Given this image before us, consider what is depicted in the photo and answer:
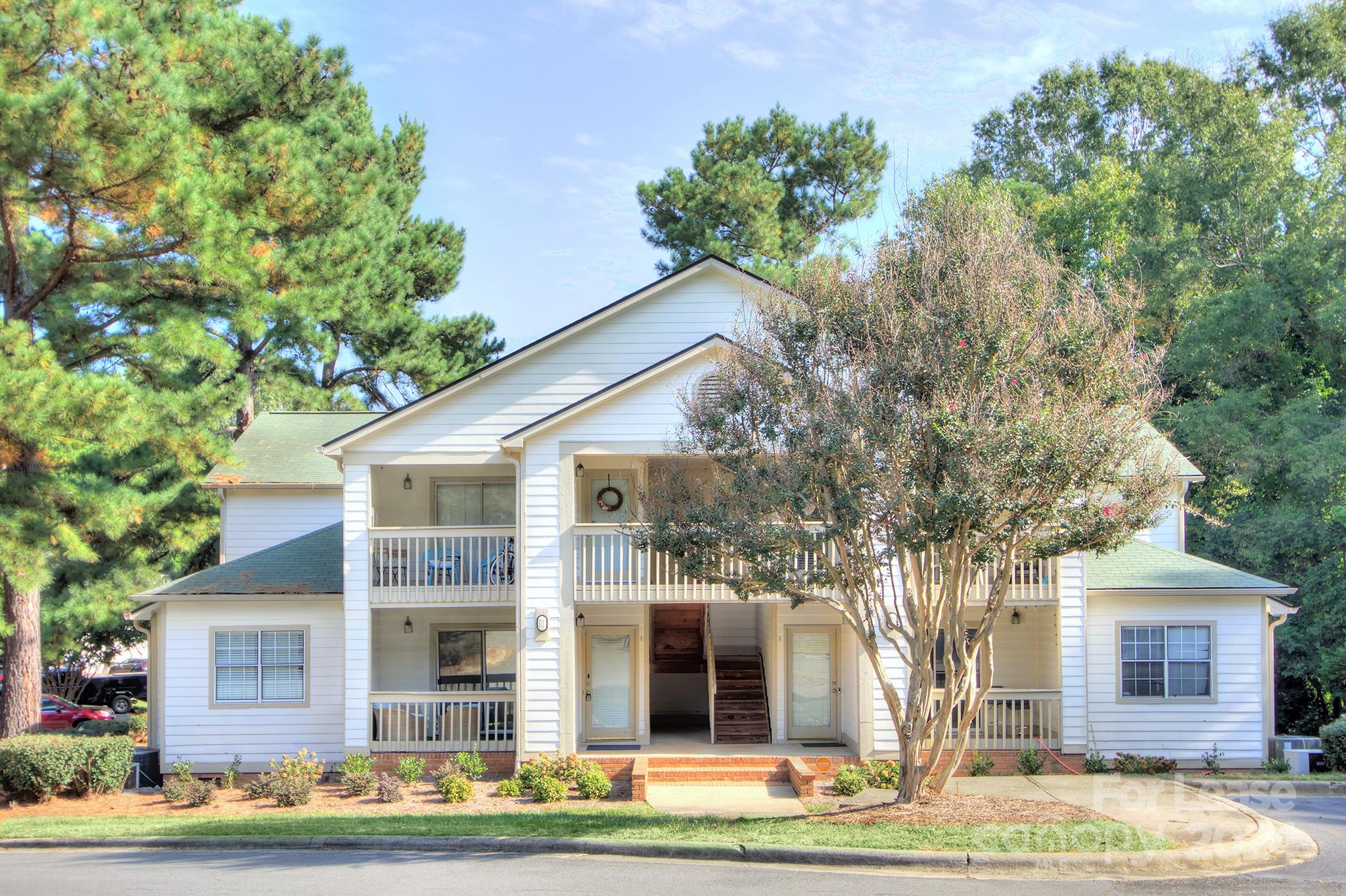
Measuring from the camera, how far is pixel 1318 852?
11.7 meters

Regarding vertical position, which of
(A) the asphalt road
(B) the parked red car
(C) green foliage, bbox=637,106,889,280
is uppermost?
(C) green foliage, bbox=637,106,889,280

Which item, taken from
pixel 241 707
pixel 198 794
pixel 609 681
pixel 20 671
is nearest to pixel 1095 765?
→ pixel 609 681

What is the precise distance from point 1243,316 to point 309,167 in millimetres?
22640

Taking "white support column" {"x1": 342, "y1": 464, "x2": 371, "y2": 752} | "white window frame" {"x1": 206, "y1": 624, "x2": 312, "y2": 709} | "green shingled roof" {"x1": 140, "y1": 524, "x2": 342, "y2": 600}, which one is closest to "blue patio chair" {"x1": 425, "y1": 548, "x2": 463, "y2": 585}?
"white support column" {"x1": 342, "y1": 464, "x2": 371, "y2": 752}

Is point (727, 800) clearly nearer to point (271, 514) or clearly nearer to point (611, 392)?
point (611, 392)

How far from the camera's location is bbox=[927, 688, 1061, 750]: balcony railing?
1748cm

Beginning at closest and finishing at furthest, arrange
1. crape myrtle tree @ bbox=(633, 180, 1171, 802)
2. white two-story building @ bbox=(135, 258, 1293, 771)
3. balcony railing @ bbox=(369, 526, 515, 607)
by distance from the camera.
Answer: crape myrtle tree @ bbox=(633, 180, 1171, 802) → white two-story building @ bbox=(135, 258, 1293, 771) → balcony railing @ bbox=(369, 526, 515, 607)

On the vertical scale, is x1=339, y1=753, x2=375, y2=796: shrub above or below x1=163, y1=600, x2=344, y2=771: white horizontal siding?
below

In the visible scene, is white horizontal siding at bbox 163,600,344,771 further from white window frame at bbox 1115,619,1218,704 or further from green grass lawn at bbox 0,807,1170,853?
white window frame at bbox 1115,619,1218,704

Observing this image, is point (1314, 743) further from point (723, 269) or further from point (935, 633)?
point (723, 269)

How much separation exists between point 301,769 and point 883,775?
8.82 m

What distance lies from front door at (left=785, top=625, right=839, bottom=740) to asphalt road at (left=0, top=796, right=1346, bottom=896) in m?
7.33

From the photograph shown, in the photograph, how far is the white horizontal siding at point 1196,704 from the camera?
17969mm

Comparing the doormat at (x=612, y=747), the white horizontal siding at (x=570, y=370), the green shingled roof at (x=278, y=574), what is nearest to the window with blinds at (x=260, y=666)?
the green shingled roof at (x=278, y=574)
